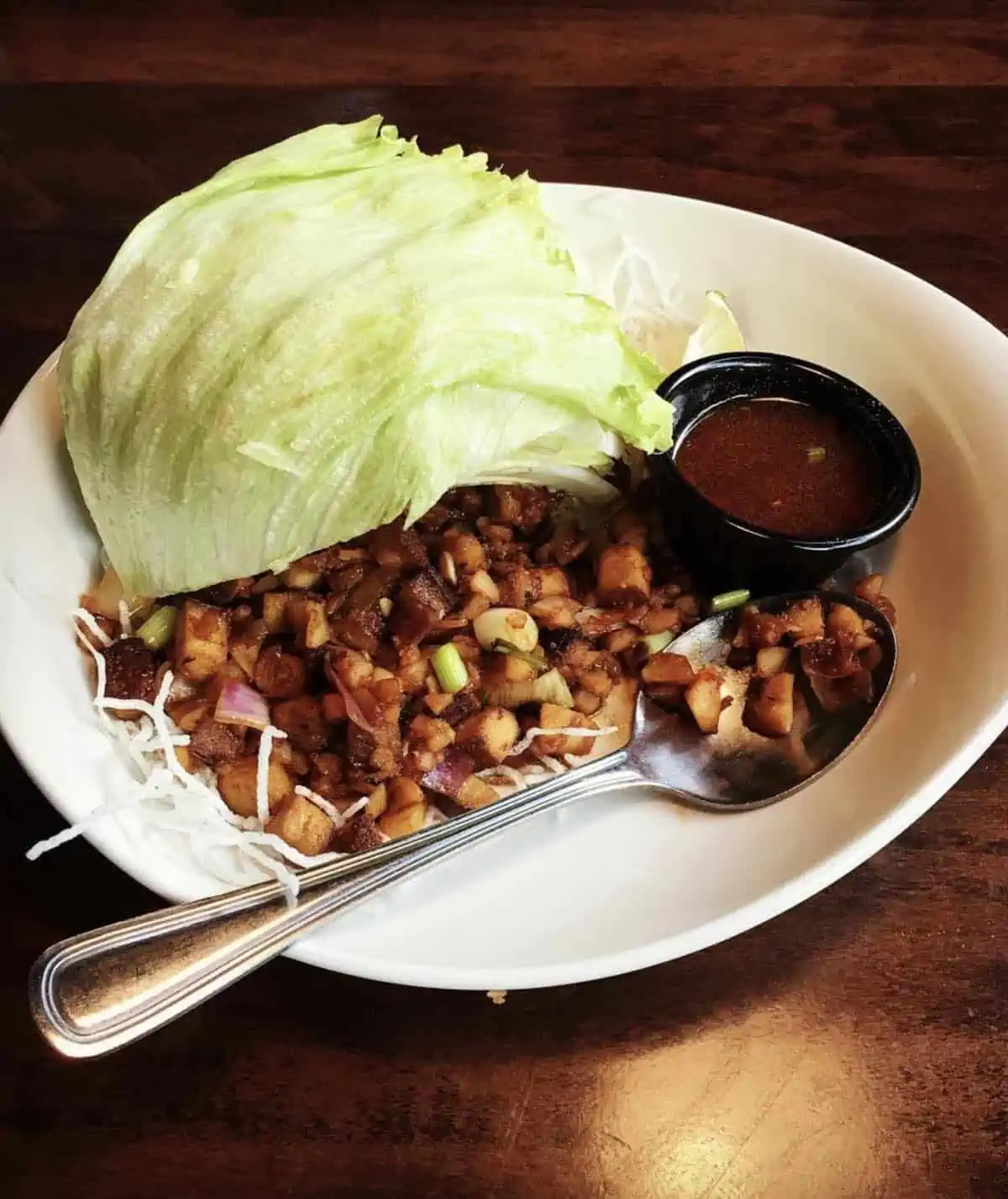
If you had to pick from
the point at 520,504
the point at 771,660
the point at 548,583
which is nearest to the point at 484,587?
the point at 548,583

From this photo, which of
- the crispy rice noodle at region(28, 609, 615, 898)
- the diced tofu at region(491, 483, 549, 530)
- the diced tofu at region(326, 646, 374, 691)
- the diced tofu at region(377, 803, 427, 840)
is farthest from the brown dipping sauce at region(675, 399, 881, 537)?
the diced tofu at region(377, 803, 427, 840)

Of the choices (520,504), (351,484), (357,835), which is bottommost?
(357,835)

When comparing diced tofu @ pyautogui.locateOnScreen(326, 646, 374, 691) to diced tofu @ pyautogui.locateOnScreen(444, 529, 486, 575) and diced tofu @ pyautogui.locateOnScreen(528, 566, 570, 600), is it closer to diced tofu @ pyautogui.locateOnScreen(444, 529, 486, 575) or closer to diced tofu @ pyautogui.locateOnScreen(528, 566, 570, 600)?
diced tofu @ pyautogui.locateOnScreen(444, 529, 486, 575)

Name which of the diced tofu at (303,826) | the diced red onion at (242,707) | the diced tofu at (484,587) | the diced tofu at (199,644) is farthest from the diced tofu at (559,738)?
Answer: the diced tofu at (199,644)

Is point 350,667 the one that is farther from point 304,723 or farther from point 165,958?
point 165,958

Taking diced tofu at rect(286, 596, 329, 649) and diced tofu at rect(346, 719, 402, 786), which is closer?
diced tofu at rect(346, 719, 402, 786)
